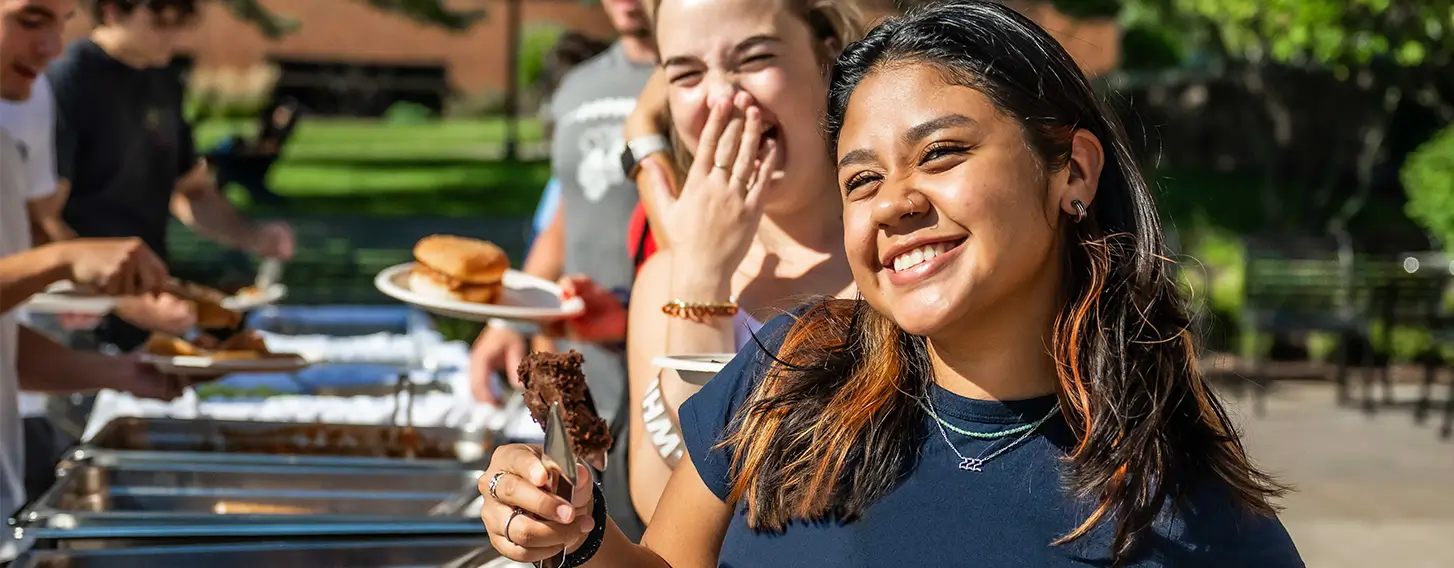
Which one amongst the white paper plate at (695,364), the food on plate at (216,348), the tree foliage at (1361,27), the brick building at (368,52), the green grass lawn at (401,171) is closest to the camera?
Answer: the white paper plate at (695,364)

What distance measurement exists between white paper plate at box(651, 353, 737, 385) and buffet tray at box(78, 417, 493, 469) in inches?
40.0

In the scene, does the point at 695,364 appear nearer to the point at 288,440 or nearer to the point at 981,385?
the point at 981,385

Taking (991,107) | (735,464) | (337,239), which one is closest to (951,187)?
(991,107)

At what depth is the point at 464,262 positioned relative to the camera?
3.16 m

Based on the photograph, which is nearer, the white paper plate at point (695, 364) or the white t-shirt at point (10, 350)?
the white paper plate at point (695, 364)

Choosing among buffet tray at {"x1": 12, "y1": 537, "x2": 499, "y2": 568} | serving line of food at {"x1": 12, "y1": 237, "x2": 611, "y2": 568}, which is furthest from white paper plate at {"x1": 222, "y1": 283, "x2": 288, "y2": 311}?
buffet tray at {"x1": 12, "y1": 537, "x2": 499, "y2": 568}

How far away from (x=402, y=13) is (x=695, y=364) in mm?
16969

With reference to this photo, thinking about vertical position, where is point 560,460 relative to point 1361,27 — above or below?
below

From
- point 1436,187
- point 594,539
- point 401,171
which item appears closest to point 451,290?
point 594,539

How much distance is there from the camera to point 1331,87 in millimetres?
20328

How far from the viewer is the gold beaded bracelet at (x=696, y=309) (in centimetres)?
215

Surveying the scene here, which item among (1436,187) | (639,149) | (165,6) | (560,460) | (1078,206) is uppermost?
(165,6)

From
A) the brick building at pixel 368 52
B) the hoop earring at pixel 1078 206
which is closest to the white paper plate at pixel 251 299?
the hoop earring at pixel 1078 206

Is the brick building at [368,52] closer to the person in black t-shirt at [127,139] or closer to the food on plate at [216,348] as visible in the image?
the person in black t-shirt at [127,139]
